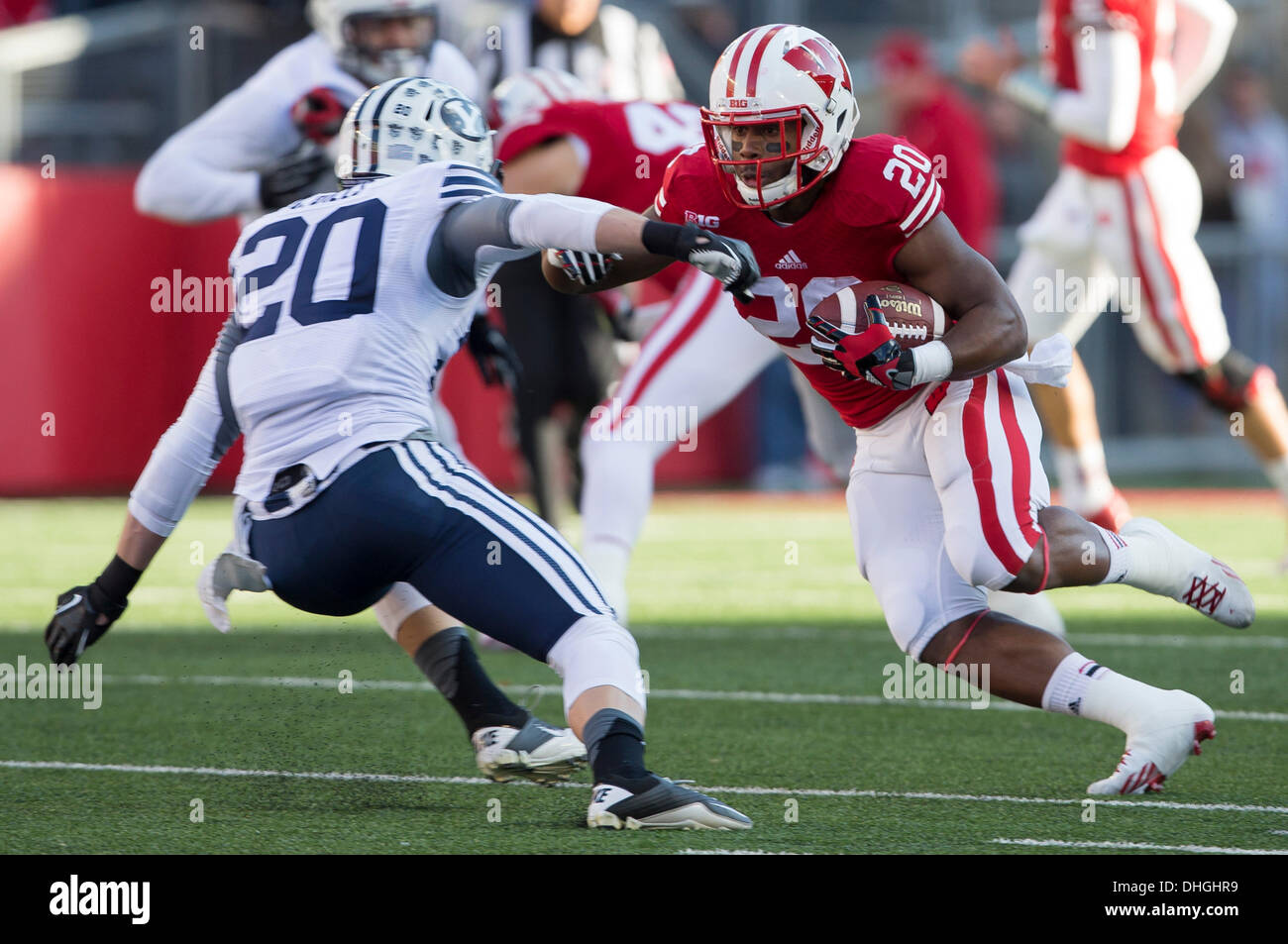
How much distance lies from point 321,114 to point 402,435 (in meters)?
2.71

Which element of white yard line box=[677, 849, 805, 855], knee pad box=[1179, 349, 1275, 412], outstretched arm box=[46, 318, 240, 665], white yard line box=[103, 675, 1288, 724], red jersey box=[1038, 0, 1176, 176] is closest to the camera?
white yard line box=[677, 849, 805, 855]

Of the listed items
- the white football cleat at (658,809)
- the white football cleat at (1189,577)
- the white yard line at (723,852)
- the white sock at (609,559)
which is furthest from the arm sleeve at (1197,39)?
the white yard line at (723,852)

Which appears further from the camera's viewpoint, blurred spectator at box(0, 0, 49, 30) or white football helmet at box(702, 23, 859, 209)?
blurred spectator at box(0, 0, 49, 30)

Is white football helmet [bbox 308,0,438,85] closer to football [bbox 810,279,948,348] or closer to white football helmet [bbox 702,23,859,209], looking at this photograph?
white football helmet [bbox 702,23,859,209]

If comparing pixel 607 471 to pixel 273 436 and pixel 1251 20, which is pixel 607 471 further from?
pixel 1251 20

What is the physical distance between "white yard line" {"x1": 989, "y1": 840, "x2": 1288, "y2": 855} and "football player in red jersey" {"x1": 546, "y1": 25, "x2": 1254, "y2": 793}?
302 millimetres

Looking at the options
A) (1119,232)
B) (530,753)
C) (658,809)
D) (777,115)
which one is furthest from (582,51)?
(658,809)

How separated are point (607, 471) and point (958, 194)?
18.4 ft

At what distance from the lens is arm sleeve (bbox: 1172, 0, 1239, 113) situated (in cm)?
771

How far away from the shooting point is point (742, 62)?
3842 mm

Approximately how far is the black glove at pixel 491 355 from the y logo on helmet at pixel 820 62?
1.56 metres

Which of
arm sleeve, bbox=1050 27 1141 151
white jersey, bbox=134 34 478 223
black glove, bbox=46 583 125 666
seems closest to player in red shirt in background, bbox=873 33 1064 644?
arm sleeve, bbox=1050 27 1141 151

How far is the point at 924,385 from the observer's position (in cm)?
400

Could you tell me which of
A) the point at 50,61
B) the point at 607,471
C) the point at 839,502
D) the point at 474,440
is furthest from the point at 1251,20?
the point at 607,471
